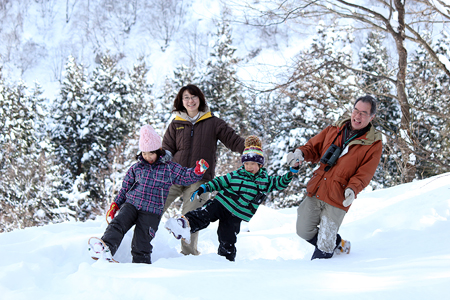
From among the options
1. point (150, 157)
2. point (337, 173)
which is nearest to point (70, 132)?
point (150, 157)

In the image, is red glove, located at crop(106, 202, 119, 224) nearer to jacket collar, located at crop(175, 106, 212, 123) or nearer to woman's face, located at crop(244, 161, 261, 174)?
jacket collar, located at crop(175, 106, 212, 123)

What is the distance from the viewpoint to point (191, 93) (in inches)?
153

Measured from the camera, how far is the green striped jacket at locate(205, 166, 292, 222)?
11.5 feet

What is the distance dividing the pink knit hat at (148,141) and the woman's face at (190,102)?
57 cm

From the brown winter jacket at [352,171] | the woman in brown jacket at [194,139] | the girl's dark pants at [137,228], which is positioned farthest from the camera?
the woman in brown jacket at [194,139]

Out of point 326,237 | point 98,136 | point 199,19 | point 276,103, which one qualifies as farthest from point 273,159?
point 199,19

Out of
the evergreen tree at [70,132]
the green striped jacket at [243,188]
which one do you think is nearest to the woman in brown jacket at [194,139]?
the green striped jacket at [243,188]

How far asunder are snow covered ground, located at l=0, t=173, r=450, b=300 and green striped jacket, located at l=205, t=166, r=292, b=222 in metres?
0.57

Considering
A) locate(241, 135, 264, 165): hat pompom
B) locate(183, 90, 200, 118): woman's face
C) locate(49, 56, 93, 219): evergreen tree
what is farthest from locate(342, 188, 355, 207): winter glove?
locate(49, 56, 93, 219): evergreen tree

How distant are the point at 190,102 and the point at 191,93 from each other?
0.34ft

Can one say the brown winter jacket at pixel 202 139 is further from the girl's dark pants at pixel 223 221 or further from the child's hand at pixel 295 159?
the child's hand at pixel 295 159

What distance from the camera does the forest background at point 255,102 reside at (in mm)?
5996

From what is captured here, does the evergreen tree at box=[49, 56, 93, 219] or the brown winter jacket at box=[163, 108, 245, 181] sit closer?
the brown winter jacket at box=[163, 108, 245, 181]

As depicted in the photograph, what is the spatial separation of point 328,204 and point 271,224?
2.97 m
